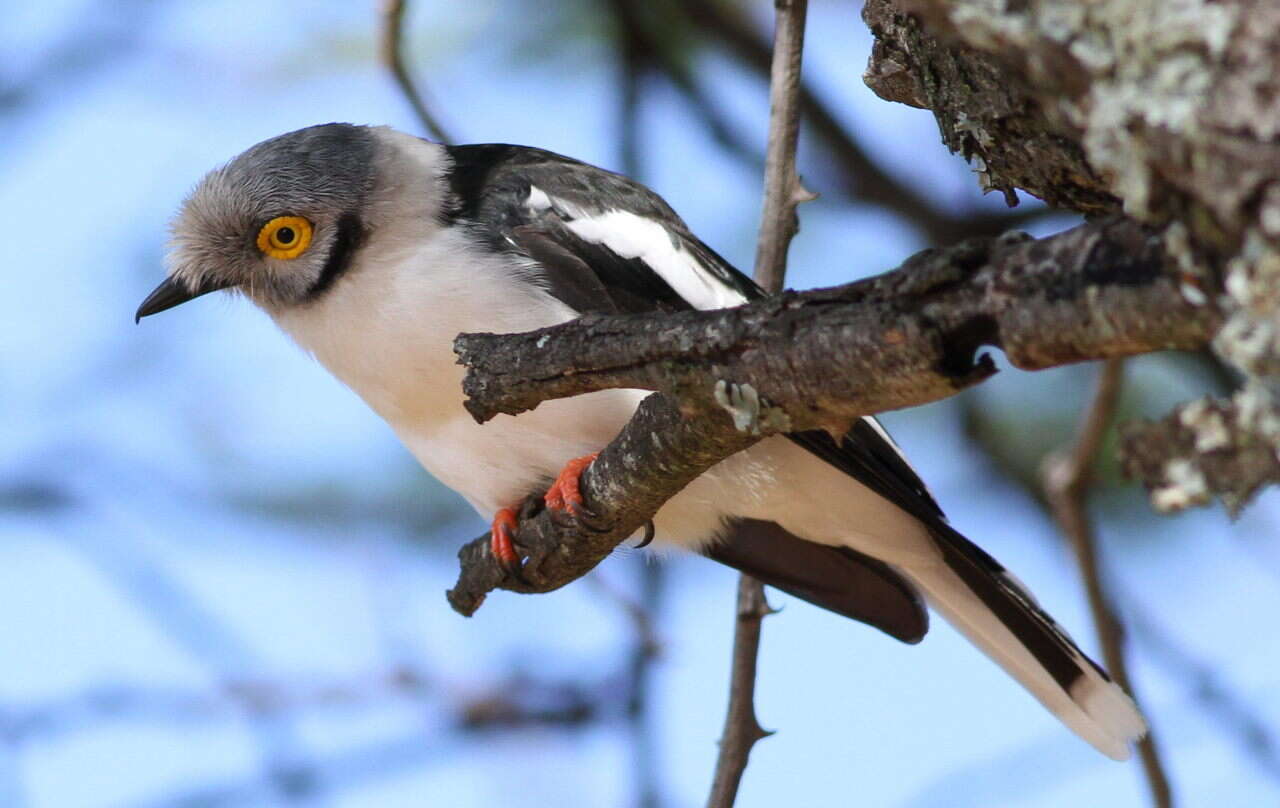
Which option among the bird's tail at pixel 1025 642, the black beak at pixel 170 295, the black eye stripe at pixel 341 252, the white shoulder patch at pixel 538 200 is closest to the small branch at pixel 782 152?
the white shoulder patch at pixel 538 200

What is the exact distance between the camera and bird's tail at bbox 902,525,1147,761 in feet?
12.3

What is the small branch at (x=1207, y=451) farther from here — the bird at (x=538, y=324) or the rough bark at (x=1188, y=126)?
the bird at (x=538, y=324)

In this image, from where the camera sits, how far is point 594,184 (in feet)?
12.8

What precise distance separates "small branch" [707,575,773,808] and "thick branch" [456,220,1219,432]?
1.56 metres

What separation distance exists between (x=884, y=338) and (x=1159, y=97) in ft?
1.66

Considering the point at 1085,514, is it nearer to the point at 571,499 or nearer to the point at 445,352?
the point at 571,499

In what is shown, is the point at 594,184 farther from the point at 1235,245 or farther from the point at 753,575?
the point at 1235,245

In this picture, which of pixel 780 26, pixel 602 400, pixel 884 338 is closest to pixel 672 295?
pixel 602 400

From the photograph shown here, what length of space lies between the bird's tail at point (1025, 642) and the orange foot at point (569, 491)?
3.26 feet

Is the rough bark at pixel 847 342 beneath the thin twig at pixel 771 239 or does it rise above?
beneath

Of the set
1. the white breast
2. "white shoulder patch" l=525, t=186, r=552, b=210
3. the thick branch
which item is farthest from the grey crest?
the thick branch

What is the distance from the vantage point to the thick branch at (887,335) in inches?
61.2

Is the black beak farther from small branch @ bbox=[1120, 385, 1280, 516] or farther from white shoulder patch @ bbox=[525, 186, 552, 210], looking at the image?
small branch @ bbox=[1120, 385, 1280, 516]

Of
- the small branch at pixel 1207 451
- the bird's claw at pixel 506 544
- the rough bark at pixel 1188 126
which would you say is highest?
the bird's claw at pixel 506 544
